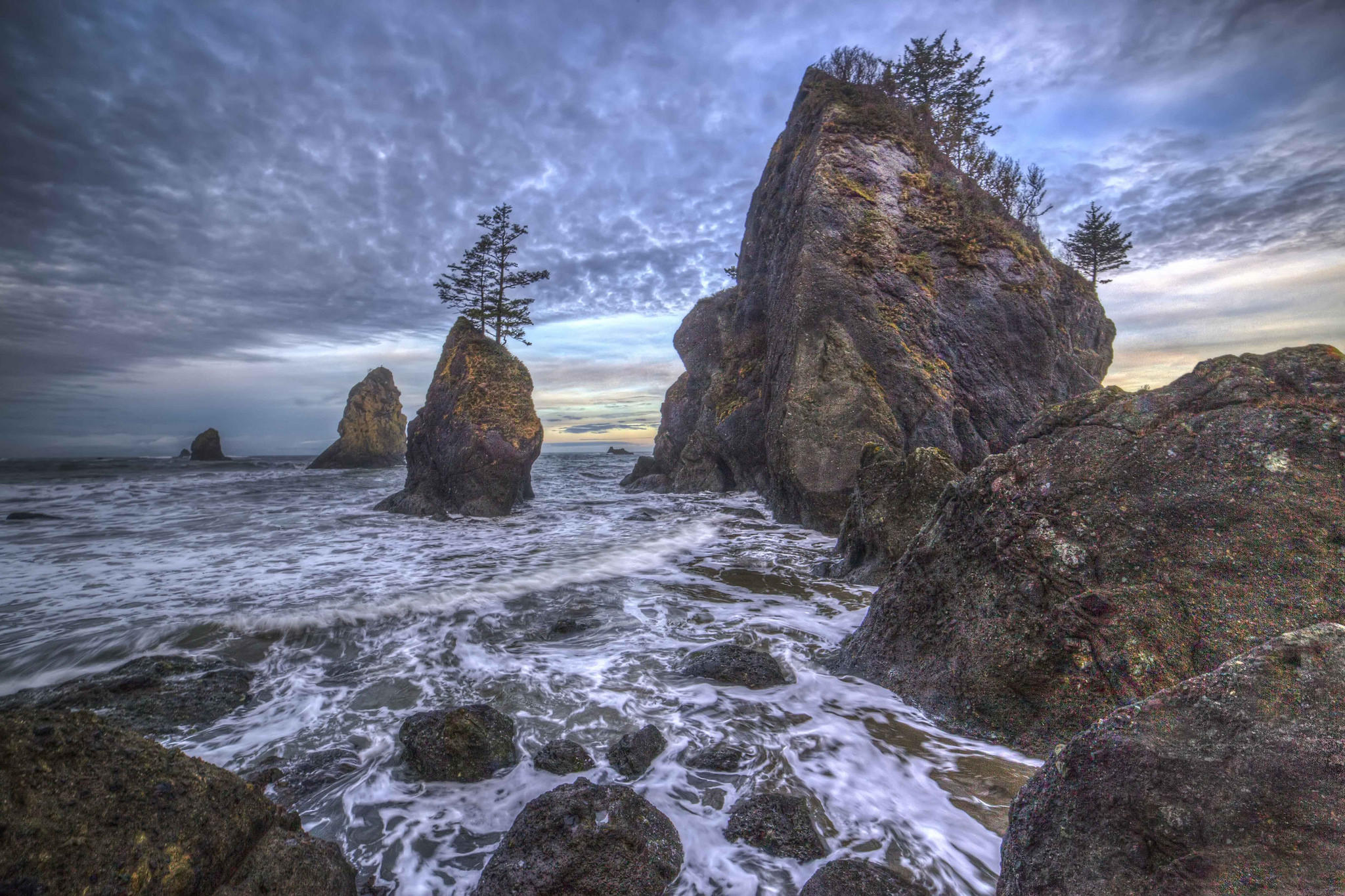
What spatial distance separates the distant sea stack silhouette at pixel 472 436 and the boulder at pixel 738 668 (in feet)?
42.4

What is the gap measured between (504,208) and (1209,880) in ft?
74.6

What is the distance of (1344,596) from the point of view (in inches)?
113

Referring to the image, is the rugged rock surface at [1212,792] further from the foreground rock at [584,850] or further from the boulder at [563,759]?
the boulder at [563,759]

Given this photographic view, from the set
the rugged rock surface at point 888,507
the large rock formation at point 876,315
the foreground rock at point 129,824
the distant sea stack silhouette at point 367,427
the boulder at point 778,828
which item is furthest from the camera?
the distant sea stack silhouette at point 367,427

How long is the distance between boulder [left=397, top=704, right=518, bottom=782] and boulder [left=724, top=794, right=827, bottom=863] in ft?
5.58

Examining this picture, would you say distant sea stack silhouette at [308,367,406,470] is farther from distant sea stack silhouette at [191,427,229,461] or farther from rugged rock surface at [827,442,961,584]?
rugged rock surface at [827,442,961,584]

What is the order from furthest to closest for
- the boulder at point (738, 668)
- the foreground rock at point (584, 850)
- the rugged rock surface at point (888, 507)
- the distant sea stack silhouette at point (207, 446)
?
the distant sea stack silhouette at point (207, 446) → the rugged rock surface at point (888, 507) → the boulder at point (738, 668) → the foreground rock at point (584, 850)

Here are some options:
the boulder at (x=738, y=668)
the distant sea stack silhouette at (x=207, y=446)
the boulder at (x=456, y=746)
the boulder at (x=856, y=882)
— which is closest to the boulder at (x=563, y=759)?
the boulder at (x=456, y=746)

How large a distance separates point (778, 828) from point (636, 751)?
1.15m

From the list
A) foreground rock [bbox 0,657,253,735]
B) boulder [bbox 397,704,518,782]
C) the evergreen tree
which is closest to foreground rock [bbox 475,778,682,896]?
boulder [bbox 397,704,518,782]

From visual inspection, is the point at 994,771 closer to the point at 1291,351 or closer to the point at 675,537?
the point at 1291,351

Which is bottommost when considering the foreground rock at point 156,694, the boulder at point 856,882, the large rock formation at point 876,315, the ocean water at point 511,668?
the ocean water at point 511,668

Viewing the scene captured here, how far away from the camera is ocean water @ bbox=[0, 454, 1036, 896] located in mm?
3166

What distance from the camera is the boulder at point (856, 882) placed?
8.04ft
